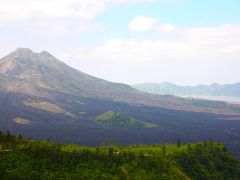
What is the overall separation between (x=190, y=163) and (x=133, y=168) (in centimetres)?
3117

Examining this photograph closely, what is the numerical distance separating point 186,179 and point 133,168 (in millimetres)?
19300

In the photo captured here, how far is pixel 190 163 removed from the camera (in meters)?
158

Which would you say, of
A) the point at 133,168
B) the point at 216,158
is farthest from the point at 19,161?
the point at 216,158

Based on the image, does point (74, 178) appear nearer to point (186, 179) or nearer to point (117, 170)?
point (117, 170)

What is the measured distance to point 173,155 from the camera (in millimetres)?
157500

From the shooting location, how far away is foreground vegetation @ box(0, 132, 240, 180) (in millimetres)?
120562

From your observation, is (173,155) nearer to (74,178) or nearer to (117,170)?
(117,170)

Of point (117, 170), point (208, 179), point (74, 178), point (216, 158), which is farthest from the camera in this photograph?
point (216, 158)

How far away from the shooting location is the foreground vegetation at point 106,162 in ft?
396

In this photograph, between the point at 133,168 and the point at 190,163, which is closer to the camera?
the point at 133,168

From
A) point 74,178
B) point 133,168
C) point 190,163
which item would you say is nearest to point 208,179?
point 190,163

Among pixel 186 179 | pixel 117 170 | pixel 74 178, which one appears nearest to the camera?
pixel 74 178

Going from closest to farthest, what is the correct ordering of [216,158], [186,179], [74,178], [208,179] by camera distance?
[74,178] → [186,179] → [208,179] → [216,158]

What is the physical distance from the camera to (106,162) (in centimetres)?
13512
